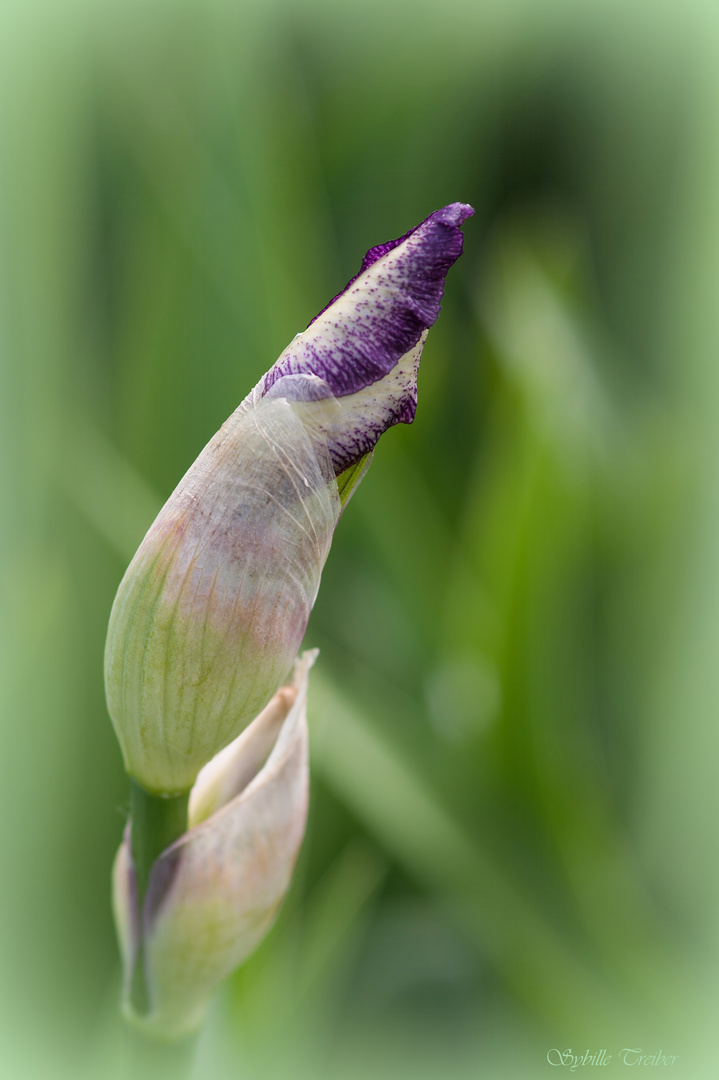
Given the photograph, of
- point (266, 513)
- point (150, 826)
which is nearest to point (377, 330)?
point (266, 513)

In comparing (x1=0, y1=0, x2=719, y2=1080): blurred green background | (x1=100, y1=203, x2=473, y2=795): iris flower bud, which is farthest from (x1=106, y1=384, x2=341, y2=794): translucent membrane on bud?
(x1=0, y1=0, x2=719, y2=1080): blurred green background

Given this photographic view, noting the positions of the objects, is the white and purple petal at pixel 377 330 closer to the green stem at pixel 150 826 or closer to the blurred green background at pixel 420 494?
the green stem at pixel 150 826

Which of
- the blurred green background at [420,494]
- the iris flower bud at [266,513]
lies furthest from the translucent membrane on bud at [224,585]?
the blurred green background at [420,494]

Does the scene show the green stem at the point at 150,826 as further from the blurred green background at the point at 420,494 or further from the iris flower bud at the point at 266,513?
the blurred green background at the point at 420,494

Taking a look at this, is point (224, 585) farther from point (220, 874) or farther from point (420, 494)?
point (420, 494)

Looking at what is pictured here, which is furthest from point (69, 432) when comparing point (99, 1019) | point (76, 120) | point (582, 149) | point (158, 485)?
point (582, 149)

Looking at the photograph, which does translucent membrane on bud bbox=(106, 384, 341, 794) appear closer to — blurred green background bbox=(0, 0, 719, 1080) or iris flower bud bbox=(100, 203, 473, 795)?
iris flower bud bbox=(100, 203, 473, 795)

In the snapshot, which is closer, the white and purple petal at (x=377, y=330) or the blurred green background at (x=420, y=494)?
the white and purple petal at (x=377, y=330)

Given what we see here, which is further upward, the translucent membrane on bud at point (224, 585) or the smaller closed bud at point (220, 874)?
the translucent membrane on bud at point (224, 585)
